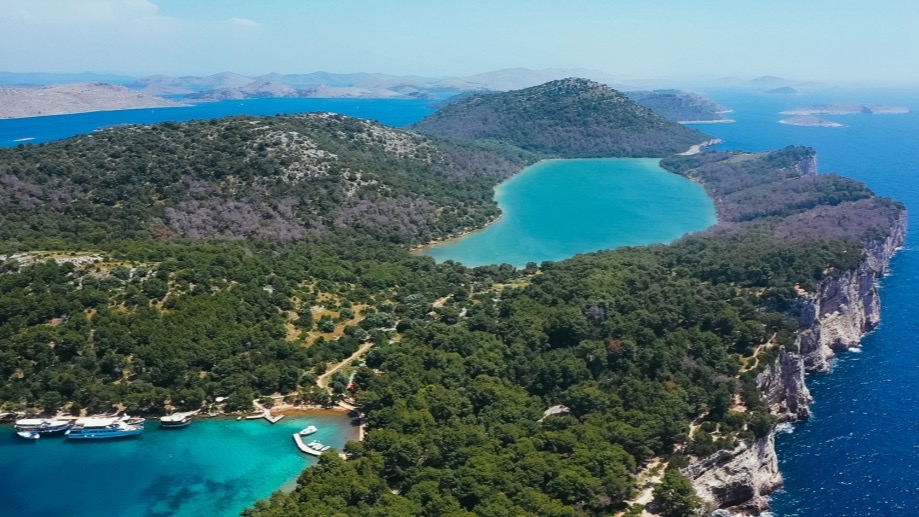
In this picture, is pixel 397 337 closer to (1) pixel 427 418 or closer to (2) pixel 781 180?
(1) pixel 427 418

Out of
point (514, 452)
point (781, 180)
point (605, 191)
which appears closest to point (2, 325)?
point (514, 452)

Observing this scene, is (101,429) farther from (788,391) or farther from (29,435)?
(788,391)

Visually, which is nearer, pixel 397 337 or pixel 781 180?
pixel 397 337

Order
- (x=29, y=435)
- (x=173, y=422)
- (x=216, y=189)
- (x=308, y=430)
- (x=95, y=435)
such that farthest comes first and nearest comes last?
(x=216, y=189) < (x=173, y=422) < (x=308, y=430) < (x=95, y=435) < (x=29, y=435)

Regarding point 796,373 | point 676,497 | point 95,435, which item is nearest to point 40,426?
point 95,435

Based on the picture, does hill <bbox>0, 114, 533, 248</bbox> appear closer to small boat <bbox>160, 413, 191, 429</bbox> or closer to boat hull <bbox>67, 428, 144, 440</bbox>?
boat hull <bbox>67, 428, 144, 440</bbox>
